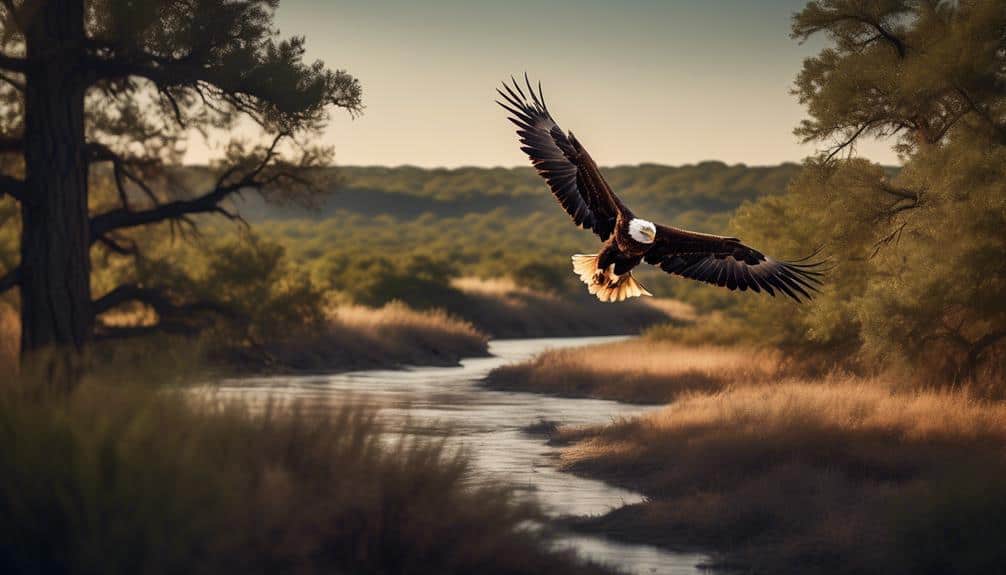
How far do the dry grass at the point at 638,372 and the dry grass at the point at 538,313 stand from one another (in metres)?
25.1

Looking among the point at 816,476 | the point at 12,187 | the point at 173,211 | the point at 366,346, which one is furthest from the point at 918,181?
the point at 366,346

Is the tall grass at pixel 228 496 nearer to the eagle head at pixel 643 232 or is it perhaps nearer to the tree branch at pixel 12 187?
the eagle head at pixel 643 232

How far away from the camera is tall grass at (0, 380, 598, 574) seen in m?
9.76

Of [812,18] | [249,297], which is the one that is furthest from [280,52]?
[249,297]

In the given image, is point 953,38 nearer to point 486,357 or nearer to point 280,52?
point 280,52

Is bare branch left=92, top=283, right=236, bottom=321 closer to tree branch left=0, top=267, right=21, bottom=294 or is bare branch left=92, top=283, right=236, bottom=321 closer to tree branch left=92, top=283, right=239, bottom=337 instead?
tree branch left=92, top=283, right=239, bottom=337

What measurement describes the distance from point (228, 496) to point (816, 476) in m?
9.46

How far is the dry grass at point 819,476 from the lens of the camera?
41.3ft

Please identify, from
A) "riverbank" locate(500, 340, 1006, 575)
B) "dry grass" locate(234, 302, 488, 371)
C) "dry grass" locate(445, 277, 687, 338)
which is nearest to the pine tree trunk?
"riverbank" locate(500, 340, 1006, 575)

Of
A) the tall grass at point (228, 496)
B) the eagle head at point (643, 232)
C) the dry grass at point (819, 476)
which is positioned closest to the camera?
the tall grass at point (228, 496)

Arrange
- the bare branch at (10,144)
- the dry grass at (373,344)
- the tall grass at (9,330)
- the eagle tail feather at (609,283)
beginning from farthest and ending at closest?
the dry grass at (373,344) → the tall grass at (9,330) → the bare branch at (10,144) → the eagle tail feather at (609,283)

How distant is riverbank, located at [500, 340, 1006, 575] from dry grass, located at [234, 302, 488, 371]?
19652 millimetres

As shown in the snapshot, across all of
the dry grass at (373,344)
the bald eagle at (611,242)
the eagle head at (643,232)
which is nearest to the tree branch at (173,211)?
the bald eagle at (611,242)

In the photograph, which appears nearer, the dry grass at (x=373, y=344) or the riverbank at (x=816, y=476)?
the riverbank at (x=816, y=476)
